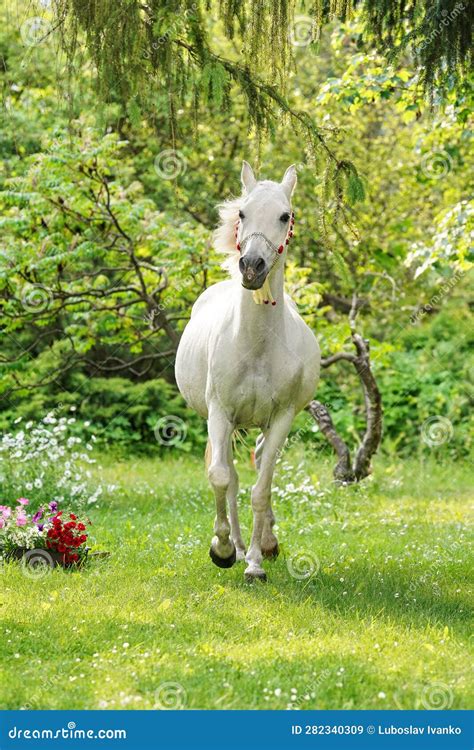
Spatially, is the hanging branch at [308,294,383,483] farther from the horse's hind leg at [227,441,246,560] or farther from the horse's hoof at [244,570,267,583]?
the horse's hoof at [244,570,267,583]

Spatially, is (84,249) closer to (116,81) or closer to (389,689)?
(116,81)

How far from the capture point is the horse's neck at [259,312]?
20.3 feet

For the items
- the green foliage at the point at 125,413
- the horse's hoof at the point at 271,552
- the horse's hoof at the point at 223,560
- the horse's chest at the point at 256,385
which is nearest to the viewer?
the horse's chest at the point at 256,385

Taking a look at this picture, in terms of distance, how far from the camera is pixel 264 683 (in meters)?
4.48

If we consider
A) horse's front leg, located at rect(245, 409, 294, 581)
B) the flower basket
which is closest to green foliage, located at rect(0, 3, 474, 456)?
horse's front leg, located at rect(245, 409, 294, 581)

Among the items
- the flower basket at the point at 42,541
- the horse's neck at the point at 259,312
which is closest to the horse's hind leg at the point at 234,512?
the flower basket at the point at 42,541

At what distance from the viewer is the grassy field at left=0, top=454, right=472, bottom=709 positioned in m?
4.37

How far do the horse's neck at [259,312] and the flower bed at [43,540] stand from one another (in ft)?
6.50

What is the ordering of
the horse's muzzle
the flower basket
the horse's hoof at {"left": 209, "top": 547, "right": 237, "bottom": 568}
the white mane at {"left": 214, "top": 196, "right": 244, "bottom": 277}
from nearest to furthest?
the horse's muzzle, the horse's hoof at {"left": 209, "top": 547, "right": 237, "bottom": 568}, the white mane at {"left": 214, "top": 196, "right": 244, "bottom": 277}, the flower basket

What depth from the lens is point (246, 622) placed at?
5.49 m

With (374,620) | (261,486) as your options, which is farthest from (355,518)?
(374,620)

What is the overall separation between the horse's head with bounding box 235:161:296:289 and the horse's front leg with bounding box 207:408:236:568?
116cm

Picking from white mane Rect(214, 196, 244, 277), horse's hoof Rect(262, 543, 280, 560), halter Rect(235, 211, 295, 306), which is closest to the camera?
halter Rect(235, 211, 295, 306)

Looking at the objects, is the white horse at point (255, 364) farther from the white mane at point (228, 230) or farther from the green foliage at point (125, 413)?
the green foliage at point (125, 413)
